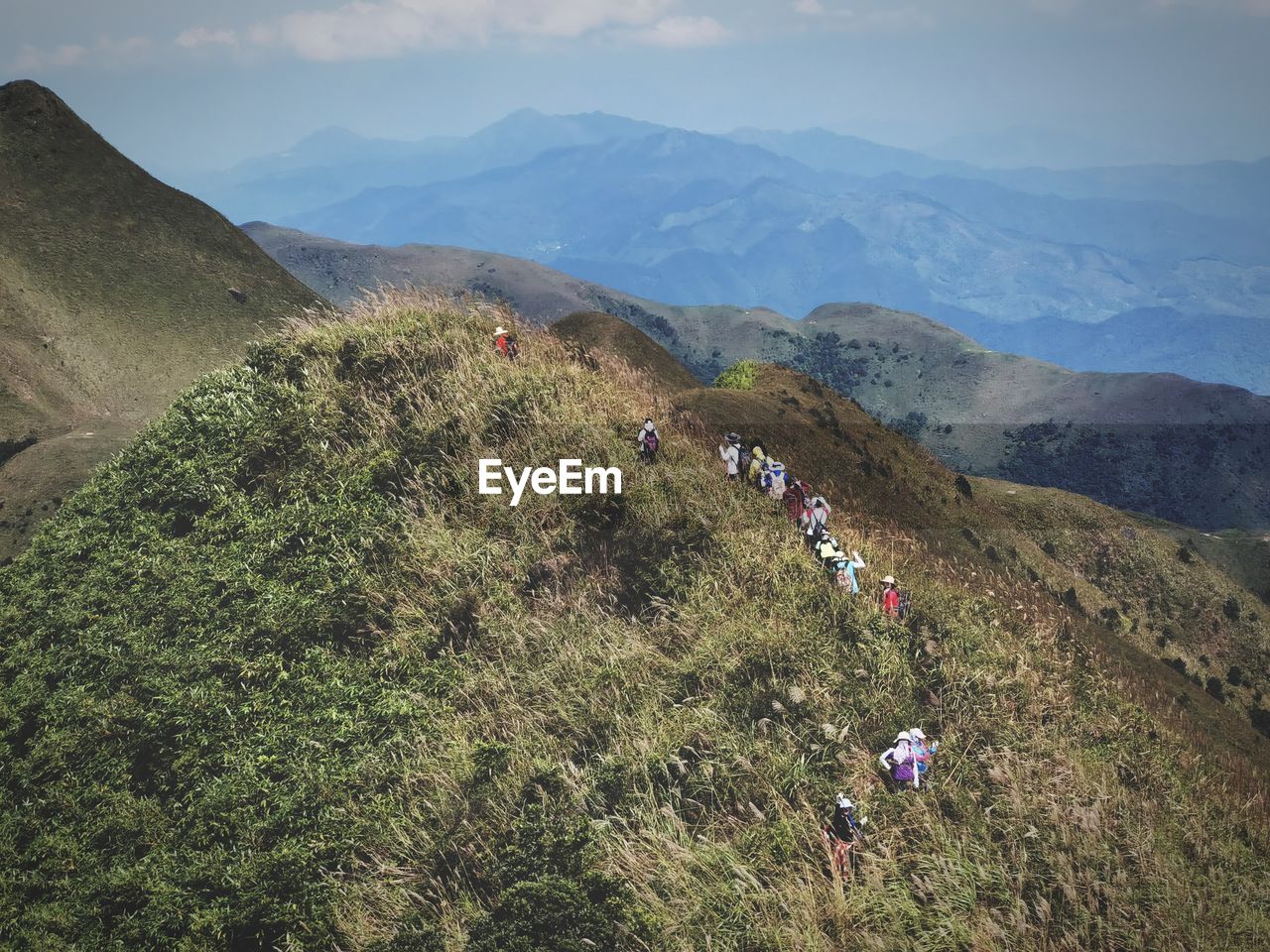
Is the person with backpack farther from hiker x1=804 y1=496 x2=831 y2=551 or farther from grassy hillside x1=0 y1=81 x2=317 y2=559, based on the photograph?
grassy hillside x1=0 y1=81 x2=317 y2=559

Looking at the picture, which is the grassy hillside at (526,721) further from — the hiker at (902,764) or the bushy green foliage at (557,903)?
the hiker at (902,764)

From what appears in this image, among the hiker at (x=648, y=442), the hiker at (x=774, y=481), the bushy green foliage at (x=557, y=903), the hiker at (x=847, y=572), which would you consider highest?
the hiker at (x=648, y=442)

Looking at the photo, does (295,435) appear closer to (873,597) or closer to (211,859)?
(211,859)

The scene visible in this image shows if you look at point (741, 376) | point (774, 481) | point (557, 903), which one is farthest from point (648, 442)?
point (741, 376)

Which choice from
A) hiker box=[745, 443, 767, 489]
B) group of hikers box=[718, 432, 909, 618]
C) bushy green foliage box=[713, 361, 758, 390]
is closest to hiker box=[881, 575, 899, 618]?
group of hikers box=[718, 432, 909, 618]

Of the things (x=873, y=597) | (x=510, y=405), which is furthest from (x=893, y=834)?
(x=510, y=405)

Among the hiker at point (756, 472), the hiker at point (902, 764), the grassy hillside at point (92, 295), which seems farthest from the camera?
the grassy hillside at point (92, 295)

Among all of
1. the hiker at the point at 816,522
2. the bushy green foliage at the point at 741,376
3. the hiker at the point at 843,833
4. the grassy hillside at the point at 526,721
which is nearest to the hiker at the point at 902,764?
the grassy hillside at the point at 526,721
